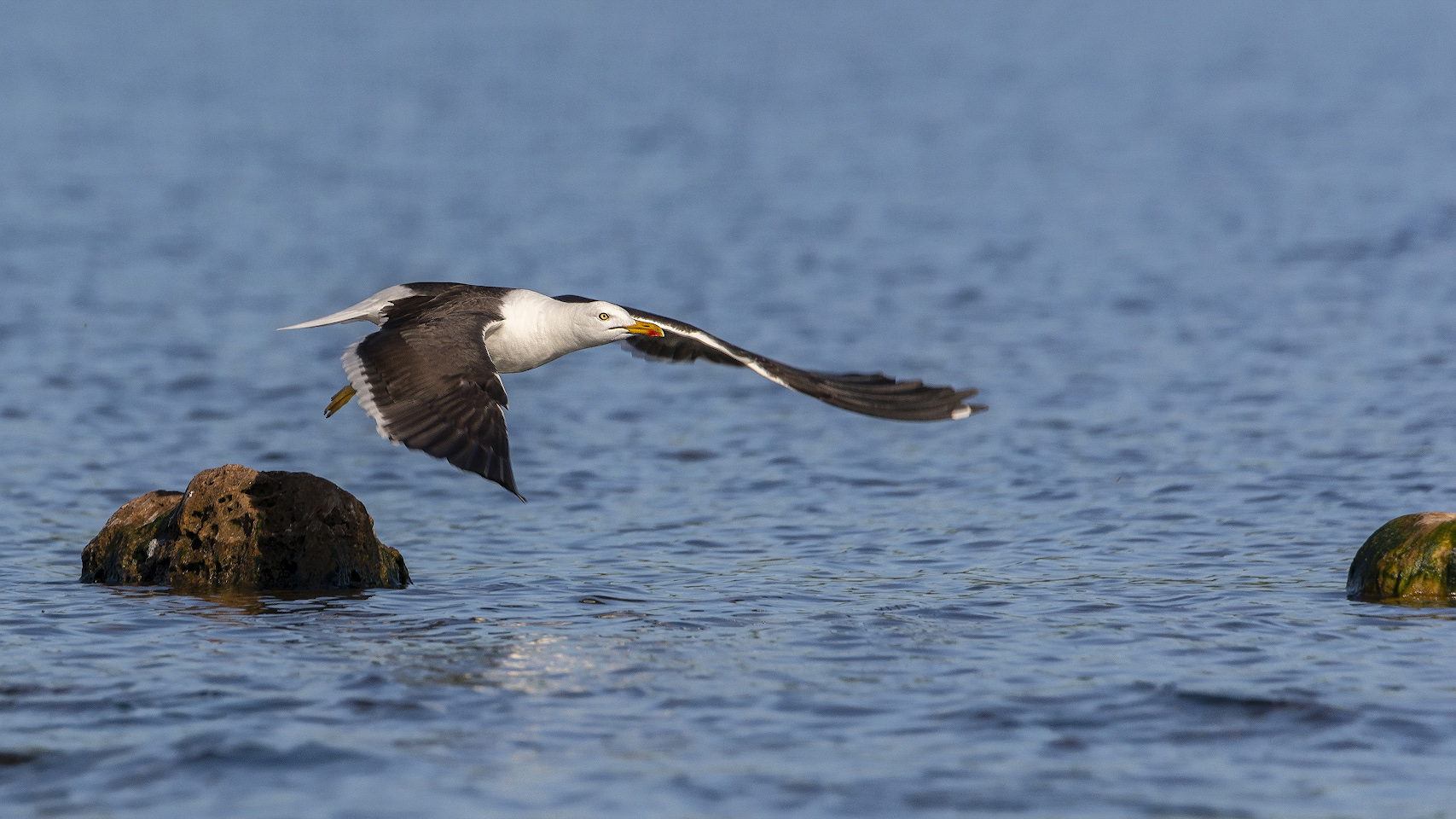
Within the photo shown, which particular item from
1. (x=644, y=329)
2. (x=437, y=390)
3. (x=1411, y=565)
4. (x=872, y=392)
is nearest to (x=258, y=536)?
(x=437, y=390)

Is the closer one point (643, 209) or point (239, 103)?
point (643, 209)

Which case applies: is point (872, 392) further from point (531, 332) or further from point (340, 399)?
point (340, 399)

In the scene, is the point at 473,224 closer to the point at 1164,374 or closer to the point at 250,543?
the point at 1164,374

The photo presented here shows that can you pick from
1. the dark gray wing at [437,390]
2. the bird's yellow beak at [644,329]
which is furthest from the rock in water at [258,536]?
the bird's yellow beak at [644,329]

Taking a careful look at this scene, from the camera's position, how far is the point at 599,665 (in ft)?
28.4

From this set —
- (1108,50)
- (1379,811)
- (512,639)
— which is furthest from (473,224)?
(1108,50)

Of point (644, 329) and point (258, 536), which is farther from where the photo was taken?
point (644, 329)

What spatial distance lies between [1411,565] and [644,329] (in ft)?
15.8

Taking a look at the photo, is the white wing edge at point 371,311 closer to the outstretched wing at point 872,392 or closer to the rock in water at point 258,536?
the rock in water at point 258,536

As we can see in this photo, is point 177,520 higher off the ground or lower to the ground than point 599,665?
higher

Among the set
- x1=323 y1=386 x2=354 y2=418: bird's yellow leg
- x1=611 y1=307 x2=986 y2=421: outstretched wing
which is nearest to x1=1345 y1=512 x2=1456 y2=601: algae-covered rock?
x1=611 y1=307 x2=986 y2=421: outstretched wing

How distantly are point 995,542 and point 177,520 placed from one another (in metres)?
5.46

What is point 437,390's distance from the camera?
9406 millimetres

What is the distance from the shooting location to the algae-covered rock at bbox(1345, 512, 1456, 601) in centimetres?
972
